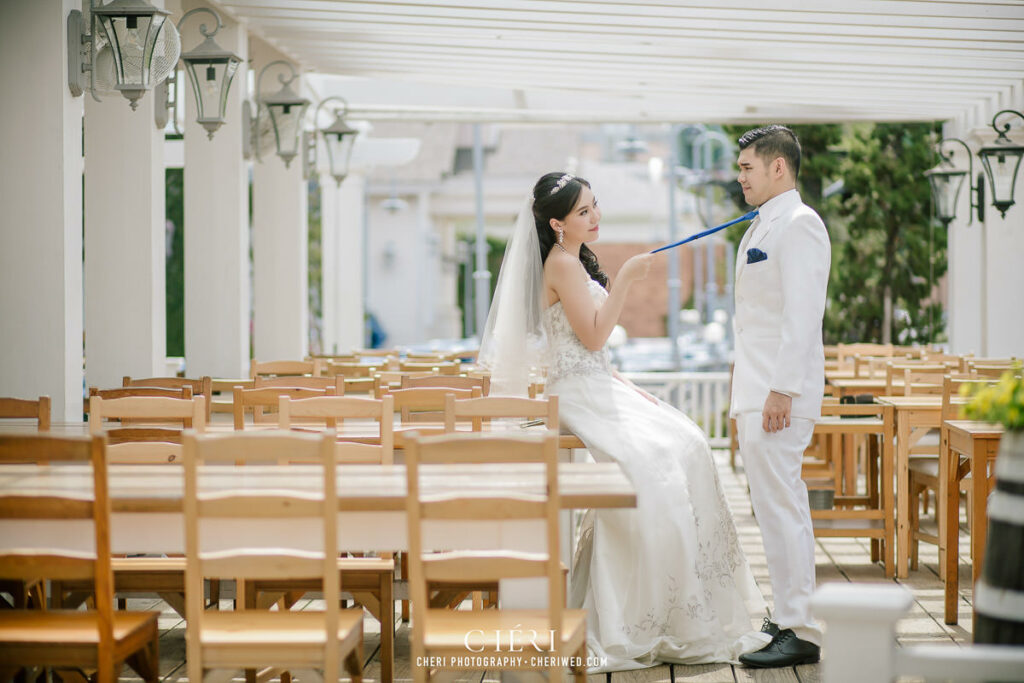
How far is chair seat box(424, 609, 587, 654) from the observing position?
321 cm

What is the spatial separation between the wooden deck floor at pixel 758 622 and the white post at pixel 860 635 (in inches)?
73.8

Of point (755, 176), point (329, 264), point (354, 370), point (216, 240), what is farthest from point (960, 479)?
point (329, 264)

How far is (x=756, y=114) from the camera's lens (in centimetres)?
1255

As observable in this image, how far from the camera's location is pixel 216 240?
907 centimetres


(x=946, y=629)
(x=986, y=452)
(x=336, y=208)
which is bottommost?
(x=946, y=629)

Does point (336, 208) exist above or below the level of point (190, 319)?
above

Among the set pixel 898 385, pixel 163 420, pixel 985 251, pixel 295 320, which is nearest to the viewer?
pixel 163 420

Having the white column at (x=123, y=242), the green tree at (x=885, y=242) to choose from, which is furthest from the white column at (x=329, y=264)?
the white column at (x=123, y=242)

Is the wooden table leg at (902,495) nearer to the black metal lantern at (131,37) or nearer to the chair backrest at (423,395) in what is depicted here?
the chair backrest at (423,395)

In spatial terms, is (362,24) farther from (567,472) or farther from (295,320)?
(567,472)

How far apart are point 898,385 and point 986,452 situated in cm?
313

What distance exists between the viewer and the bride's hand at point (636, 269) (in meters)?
4.69

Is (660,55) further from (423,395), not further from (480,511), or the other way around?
(480,511)

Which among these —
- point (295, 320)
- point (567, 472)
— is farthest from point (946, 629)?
point (295, 320)
